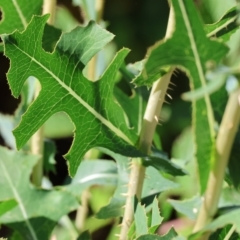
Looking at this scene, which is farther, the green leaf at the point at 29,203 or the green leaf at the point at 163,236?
the green leaf at the point at 29,203

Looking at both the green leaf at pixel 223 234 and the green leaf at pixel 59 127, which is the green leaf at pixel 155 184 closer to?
the green leaf at pixel 223 234

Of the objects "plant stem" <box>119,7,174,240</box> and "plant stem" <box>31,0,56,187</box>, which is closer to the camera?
"plant stem" <box>119,7,174,240</box>

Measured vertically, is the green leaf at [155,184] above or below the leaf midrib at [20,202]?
below

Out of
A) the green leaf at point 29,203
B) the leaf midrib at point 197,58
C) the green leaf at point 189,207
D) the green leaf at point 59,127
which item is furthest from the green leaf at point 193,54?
the green leaf at point 59,127

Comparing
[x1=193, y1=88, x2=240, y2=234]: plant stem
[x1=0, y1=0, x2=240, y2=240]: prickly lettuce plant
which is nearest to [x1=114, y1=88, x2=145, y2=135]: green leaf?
[x1=0, y1=0, x2=240, y2=240]: prickly lettuce plant

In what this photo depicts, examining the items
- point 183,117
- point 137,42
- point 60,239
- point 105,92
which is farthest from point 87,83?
point 137,42

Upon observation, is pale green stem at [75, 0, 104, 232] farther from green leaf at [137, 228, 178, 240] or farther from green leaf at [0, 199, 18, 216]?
green leaf at [137, 228, 178, 240]

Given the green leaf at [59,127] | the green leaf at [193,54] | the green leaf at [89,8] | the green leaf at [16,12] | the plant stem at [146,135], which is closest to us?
the green leaf at [193,54]
